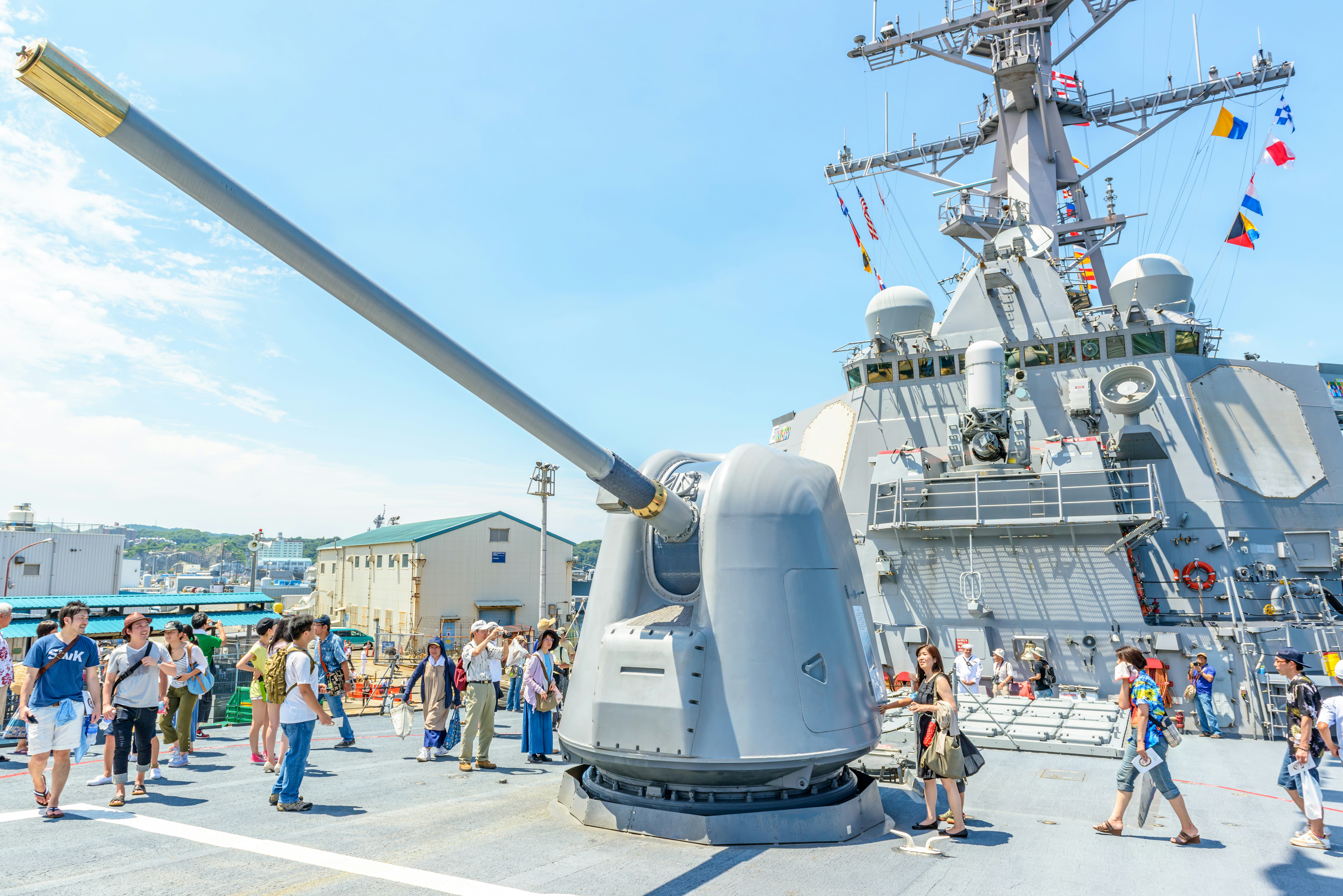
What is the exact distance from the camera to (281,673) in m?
4.98

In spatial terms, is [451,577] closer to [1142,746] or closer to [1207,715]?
[1207,715]

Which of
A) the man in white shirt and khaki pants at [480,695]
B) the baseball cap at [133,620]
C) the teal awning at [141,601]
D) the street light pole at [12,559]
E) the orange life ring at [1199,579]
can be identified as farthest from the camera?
the street light pole at [12,559]

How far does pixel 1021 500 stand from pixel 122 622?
1846 centimetres

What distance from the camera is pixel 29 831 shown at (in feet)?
13.7

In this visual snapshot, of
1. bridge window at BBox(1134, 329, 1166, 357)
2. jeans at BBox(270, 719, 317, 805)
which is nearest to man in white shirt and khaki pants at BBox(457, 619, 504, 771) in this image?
jeans at BBox(270, 719, 317, 805)

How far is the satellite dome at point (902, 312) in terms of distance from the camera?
14984mm

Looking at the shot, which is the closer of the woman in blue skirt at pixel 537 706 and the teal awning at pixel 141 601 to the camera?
the woman in blue skirt at pixel 537 706

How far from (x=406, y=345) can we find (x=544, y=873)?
104 inches

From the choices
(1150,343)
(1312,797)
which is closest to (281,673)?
(1312,797)

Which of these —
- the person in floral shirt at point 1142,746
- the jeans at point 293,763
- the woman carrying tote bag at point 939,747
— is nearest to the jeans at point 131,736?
the jeans at point 293,763

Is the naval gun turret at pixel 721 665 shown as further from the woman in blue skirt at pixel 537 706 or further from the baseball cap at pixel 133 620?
the baseball cap at pixel 133 620

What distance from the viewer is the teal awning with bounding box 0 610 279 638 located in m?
14.1

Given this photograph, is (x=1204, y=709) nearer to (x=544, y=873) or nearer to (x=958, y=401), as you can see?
(x=958, y=401)

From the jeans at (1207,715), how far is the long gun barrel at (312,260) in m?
8.91
